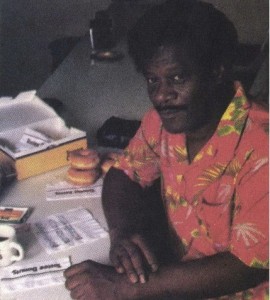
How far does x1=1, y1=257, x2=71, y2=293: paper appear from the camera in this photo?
3.70 feet

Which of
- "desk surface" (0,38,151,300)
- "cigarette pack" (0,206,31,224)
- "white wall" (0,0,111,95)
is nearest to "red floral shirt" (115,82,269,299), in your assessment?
"desk surface" (0,38,151,300)

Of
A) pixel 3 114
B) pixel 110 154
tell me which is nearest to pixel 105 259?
pixel 110 154

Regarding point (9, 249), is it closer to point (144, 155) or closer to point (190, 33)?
point (144, 155)

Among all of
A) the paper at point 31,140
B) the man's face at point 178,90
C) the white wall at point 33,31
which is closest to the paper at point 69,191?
the paper at point 31,140

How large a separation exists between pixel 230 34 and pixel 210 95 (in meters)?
0.14

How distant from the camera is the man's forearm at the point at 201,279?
1.08 metres

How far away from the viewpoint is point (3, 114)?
1.76m

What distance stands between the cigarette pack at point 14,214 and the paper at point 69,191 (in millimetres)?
93

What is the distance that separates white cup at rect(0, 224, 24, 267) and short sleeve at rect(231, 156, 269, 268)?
48 centimetres

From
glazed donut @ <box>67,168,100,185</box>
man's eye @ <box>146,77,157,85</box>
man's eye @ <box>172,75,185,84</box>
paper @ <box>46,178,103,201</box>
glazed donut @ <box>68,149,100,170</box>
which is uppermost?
man's eye @ <box>172,75,185,84</box>

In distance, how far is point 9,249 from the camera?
3.90 ft

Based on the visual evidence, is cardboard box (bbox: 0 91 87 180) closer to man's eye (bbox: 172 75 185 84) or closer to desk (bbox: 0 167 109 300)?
desk (bbox: 0 167 109 300)

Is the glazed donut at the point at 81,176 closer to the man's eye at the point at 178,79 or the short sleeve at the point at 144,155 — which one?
the short sleeve at the point at 144,155

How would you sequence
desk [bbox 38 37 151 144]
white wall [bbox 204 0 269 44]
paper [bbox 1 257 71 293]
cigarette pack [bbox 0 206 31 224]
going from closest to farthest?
paper [bbox 1 257 71 293], cigarette pack [bbox 0 206 31 224], desk [bbox 38 37 151 144], white wall [bbox 204 0 269 44]
